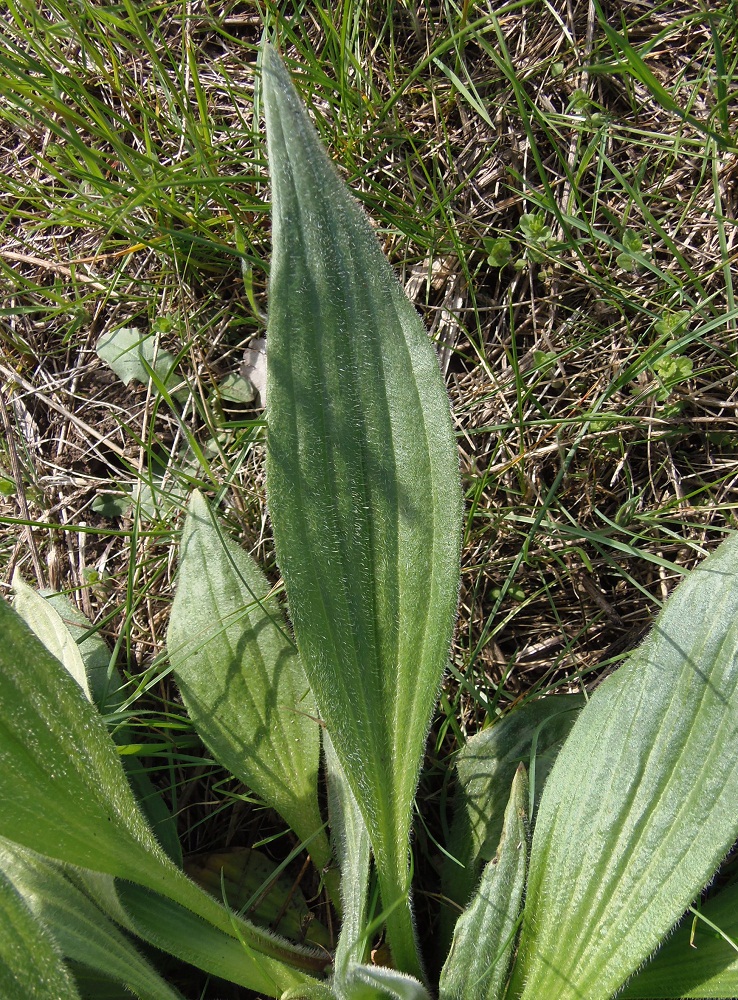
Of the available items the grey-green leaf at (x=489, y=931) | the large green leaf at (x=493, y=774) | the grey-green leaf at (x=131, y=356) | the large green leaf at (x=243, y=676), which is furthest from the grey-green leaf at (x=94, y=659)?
the grey-green leaf at (x=489, y=931)

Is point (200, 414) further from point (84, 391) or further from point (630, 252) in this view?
point (630, 252)

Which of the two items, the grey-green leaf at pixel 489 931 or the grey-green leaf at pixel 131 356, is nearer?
the grey-green leaf at pixel 489 931

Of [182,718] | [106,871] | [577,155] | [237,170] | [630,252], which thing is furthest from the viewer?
[237,170]

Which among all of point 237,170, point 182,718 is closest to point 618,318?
point 237,170

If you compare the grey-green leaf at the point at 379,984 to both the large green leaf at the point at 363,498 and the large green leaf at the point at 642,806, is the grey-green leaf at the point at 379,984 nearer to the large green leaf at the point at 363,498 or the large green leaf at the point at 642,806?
the large green leaf at the point at 363,498

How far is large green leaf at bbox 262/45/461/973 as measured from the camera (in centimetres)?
124

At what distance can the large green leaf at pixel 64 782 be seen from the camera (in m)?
1.18

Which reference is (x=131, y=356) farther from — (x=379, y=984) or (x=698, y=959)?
(x=698, y=959)

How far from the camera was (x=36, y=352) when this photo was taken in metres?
2.04

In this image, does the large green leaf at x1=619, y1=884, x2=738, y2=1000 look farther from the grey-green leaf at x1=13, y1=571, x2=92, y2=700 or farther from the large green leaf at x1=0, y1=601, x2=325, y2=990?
the grey-green leaf at x1=13, y1=571, x2=92, y2=700

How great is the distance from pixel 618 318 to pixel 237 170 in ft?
2.98

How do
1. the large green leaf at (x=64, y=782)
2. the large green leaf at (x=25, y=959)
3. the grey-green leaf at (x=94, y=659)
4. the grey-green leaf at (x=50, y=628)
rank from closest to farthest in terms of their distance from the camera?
the large green leaf at (x=25, y=959) < the large green leaf at (x=64, y=782) < the grey-green leaf at (x=50, y=628) < the grey-green leaf at (x=94, y=659)

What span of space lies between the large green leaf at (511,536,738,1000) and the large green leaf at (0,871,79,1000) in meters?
0.67

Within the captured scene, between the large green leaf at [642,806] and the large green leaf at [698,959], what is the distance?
13 centimetres
